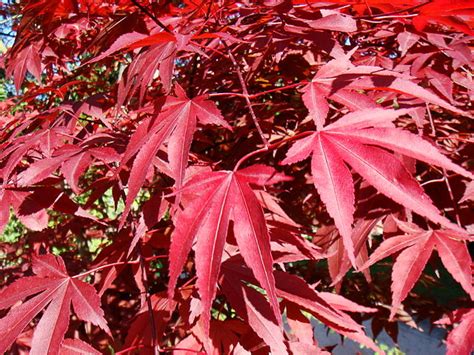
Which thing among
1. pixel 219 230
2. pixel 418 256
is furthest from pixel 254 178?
pixel 418 256

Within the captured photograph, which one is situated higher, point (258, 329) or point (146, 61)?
point (146, 61)

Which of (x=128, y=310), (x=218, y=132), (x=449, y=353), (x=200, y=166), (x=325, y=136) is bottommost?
(x=128, y=310)

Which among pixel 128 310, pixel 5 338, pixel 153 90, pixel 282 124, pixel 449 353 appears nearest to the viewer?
pixel 5 338

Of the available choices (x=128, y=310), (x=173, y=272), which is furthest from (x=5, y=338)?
(x=128, y=310)

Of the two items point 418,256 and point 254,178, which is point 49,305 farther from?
point 418,256

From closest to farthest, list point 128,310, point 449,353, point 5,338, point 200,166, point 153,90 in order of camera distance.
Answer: point 5,338, point 449,353, point 200,166, point 153,90, point 128,310

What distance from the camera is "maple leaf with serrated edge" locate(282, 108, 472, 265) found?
0.51m

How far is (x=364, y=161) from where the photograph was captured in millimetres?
Answer: 548

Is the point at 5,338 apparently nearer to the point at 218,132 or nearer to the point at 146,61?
the point at 146,61

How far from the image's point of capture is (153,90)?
1.53 m

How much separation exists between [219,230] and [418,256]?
42 cm

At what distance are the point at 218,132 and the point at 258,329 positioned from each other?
3.24ft

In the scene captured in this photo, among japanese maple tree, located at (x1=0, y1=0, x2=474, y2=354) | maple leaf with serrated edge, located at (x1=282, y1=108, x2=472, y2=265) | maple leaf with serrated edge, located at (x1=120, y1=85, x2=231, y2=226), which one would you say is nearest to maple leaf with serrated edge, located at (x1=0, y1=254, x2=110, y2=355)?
japanese maple tree, located at (x1=0, y1=0, x2=474, y2=354)

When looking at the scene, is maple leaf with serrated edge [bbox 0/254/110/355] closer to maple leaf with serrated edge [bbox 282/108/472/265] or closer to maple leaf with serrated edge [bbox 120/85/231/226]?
maple leaf with serrated edge [bbox 120/85/231/226]
